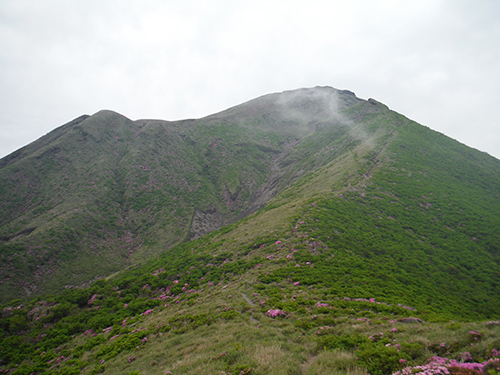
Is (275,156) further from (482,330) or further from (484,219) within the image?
(482,330)

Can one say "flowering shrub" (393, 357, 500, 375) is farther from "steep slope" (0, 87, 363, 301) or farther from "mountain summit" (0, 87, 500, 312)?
"steep slope" (0, 87, 363, 301)

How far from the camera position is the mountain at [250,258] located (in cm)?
1102

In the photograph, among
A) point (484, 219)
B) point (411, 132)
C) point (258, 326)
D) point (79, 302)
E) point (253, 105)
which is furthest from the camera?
point (253, 105)

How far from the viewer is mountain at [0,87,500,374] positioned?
1102 centimetres

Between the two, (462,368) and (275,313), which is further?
(275,313)

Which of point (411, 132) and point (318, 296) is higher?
point (411, 132)

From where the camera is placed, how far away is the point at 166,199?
59.0 metres

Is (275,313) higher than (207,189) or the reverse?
the reverse

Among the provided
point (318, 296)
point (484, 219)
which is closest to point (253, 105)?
point (484, 219)

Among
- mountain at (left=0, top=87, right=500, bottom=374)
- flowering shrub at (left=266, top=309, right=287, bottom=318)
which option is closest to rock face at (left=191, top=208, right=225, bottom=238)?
mountain at (left=0, top=87, right=500, bottom=374)

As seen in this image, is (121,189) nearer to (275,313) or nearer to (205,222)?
(205,222)

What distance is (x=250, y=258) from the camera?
24953 mm

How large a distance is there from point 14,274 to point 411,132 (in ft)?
285

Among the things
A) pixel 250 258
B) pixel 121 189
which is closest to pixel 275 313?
pixel 250 258
